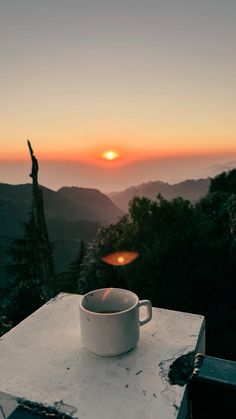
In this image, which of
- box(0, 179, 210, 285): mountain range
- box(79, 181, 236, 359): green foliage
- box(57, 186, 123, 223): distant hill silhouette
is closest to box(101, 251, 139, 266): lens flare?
box(79, 181, 236, 359): green foliage

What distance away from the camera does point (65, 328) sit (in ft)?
4.81

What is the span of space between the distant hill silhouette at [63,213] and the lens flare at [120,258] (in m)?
39.6

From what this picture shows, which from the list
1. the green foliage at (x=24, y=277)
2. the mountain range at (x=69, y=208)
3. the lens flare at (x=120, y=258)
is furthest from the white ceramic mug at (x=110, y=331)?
the mountain range at (x=69, y=208)

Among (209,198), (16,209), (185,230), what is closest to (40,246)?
(185,230)

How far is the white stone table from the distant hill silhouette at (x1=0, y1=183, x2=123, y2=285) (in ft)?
181

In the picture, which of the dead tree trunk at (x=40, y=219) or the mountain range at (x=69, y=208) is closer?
the dead tree trunk at (x=40, y=219)

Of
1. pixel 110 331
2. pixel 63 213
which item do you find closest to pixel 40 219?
pixel 110 331

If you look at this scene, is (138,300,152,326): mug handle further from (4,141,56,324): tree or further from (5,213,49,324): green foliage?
(5,213,49,324): green foliage

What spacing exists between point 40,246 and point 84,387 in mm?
9333

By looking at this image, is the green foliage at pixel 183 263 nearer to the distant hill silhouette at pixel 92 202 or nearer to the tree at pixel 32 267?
the tree at pixel 32 267

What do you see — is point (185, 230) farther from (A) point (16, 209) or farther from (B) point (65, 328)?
(A) point (16, 209)

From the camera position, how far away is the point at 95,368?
1.18 meters

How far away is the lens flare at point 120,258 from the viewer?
15927 mm

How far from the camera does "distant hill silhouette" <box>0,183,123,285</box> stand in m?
66.8
